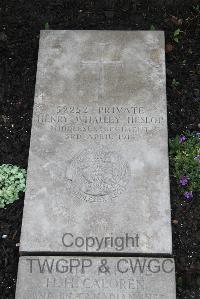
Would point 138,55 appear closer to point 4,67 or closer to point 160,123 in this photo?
point 160,123

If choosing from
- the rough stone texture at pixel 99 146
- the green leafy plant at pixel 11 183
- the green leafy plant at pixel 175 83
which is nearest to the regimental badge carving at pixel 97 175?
the rough stone texture at pixel 99 146

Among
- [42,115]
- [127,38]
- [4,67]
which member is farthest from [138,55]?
[4,67]

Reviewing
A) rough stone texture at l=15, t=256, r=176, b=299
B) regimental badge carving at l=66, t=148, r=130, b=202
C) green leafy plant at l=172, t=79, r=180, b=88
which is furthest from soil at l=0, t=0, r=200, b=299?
regimental badge carving at l=66, t=148, r=130, b=202

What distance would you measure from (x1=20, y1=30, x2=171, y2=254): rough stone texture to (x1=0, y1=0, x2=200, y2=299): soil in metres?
0.39

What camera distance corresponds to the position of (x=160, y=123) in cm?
441

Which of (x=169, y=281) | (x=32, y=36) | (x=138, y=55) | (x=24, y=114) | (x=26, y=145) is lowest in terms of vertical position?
(x=169, y=281)

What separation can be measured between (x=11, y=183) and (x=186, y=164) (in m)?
1.60

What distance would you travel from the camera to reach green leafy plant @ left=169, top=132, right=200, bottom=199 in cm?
446

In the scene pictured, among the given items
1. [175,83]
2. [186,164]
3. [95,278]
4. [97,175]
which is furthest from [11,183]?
[175,83]

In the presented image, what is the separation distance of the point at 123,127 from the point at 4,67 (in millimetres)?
1601

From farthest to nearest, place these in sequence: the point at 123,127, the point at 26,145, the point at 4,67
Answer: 1. the point at 4,67
2. the point at 26,145
3. the point at 123,127

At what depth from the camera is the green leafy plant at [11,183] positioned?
4391mm

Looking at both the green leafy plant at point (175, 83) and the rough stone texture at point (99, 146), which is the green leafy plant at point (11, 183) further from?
the green leafy plant at point (175, 83)

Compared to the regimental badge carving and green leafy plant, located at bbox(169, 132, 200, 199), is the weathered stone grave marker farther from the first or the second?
green leafy plant, located at bbox(169, 132, 200, 199)
